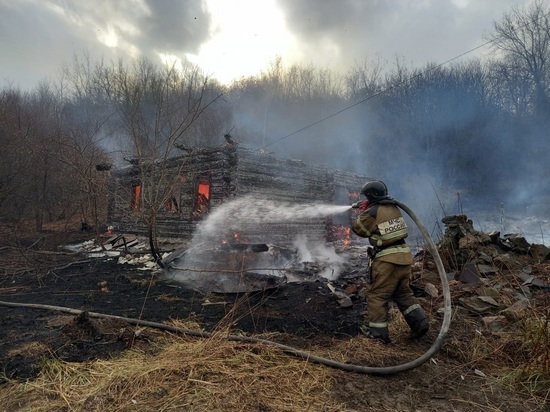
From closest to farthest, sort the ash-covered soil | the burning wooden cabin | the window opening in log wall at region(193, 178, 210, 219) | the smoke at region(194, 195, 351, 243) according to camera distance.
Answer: the ash-covered soil, the smoke at region(194, 195, 351, 243), the burning wooden cabin, the window opening in log wall at region(193, 178, 210, 219)

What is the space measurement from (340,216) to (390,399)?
12915 mm

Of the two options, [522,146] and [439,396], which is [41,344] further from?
[522,146]

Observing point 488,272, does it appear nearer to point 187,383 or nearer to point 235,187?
point 187,383

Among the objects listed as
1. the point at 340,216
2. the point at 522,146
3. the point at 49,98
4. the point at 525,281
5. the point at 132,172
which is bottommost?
the point at 525,281

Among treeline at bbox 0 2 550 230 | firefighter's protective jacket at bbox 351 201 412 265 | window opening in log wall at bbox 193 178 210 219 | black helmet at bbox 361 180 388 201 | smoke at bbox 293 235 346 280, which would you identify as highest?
treeline at bbox 0 2 550 230

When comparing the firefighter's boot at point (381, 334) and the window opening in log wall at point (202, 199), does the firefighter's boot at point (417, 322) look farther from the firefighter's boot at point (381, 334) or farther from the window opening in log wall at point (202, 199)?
the window opening in log wall at point (202, 199)

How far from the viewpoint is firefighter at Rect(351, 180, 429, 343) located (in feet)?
13.5

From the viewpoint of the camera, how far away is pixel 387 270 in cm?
412

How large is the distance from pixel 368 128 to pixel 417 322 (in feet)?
93.0

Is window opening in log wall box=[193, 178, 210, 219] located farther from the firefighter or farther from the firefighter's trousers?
the firefighter's trousers

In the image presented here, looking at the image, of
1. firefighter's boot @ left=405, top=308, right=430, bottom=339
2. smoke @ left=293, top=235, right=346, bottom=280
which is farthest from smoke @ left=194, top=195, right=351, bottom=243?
firefighter's boot @ left=405, top=308, right=430, bottom=339

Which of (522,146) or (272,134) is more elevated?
(272,134)

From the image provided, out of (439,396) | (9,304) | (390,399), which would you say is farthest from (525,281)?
(9,304)

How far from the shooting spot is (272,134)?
33938mm
